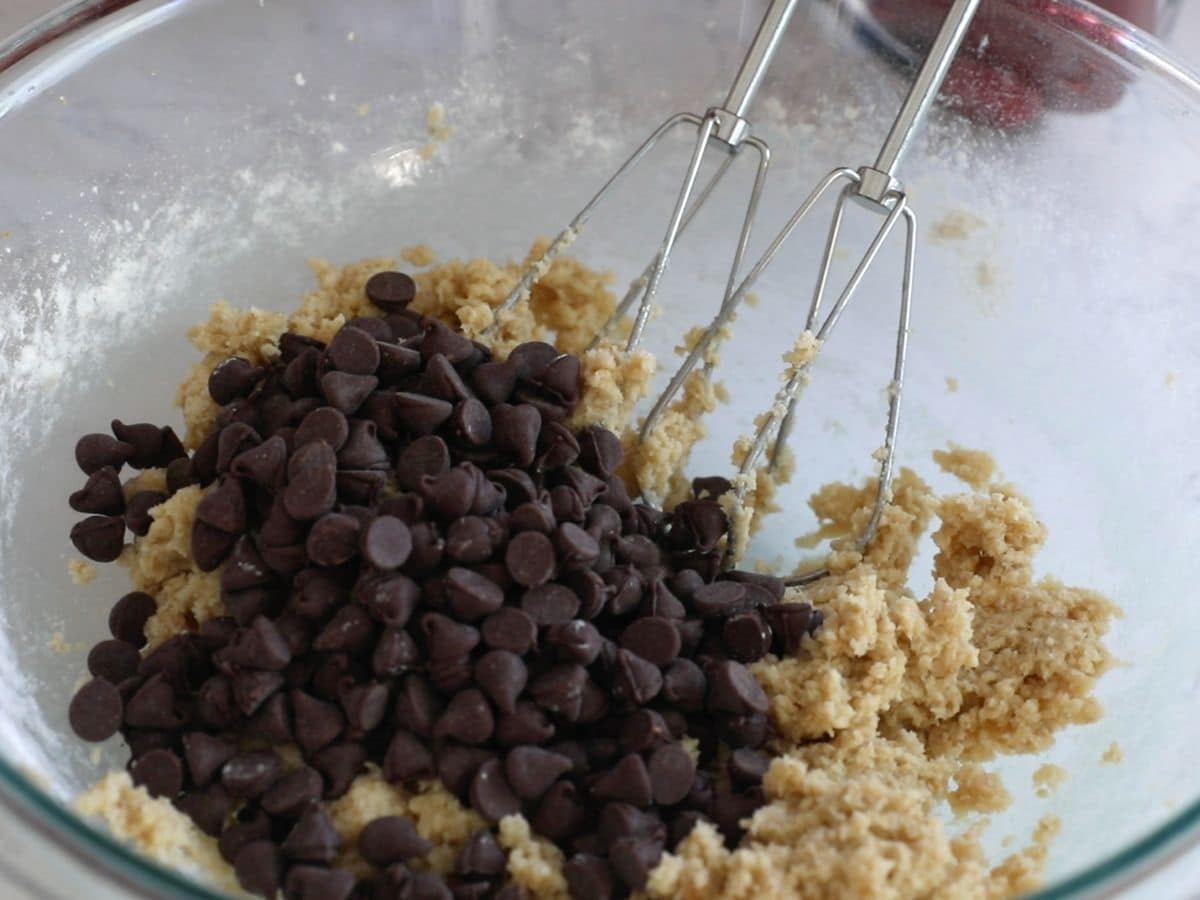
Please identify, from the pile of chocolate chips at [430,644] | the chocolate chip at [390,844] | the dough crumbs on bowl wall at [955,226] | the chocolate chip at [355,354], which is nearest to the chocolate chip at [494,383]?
the pile of chocolate chips at [430,644]

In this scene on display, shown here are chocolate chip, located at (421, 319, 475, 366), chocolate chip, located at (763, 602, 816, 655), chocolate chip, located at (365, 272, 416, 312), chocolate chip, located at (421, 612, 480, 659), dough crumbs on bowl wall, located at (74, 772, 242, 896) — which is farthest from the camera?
chocolate chip, located at (365, 272, 416, 312)

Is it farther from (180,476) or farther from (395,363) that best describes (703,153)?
(180,476)

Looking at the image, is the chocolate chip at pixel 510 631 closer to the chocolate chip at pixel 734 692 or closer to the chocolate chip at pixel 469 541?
the chocolate chip at pixel 469 541

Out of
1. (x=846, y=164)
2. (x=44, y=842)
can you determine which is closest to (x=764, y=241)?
(x=846, y=164)

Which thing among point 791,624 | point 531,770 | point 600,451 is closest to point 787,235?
point 600,451

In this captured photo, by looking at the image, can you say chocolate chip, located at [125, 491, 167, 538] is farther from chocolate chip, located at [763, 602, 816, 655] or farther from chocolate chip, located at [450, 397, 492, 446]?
chocolate chip, located at [763, 602, 816, 655]

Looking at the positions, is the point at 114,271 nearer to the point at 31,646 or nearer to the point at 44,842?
the point at 31,646

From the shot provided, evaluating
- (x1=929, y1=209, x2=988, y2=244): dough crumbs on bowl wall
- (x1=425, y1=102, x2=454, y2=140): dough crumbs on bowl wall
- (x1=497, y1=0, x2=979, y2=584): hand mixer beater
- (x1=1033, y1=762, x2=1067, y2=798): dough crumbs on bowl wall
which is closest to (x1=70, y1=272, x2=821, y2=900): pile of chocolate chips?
(x1=497, y1=0, x2=979, y2=584): hand mixer beater
